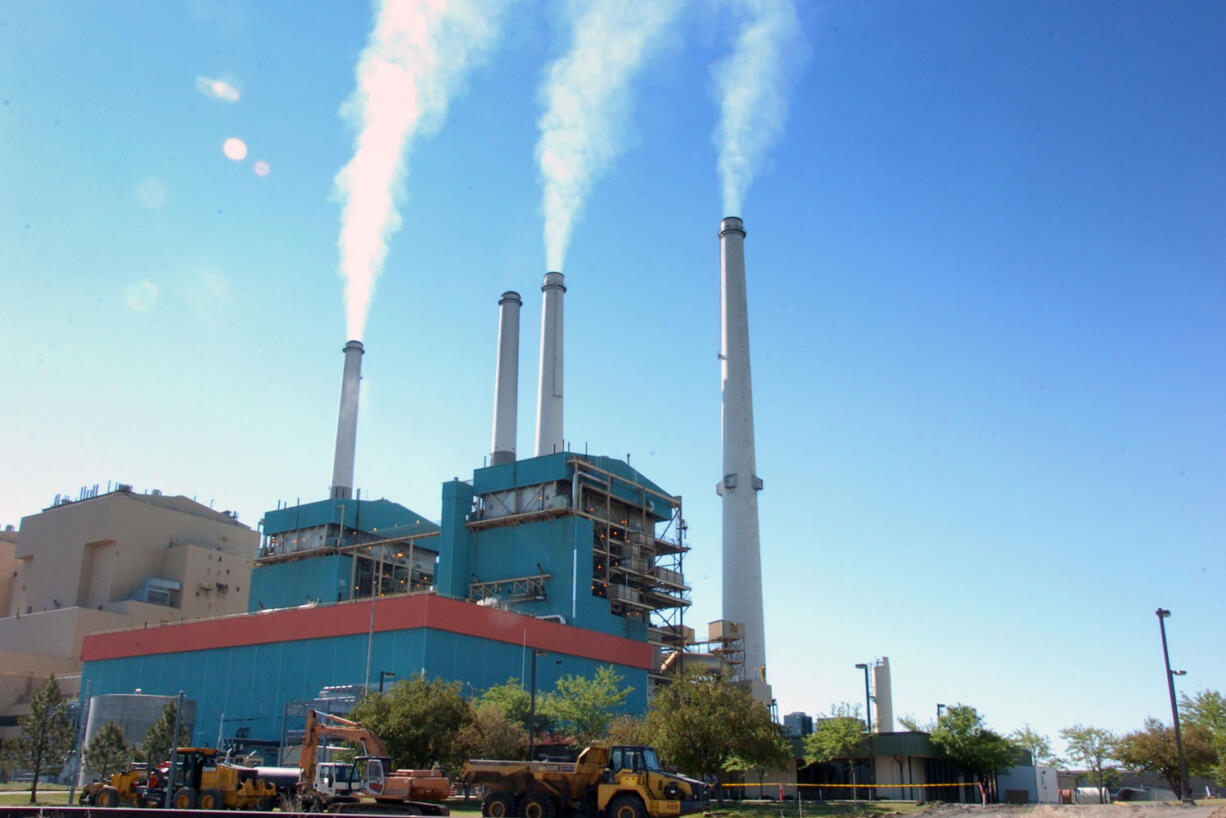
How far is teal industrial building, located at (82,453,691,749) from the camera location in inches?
2178

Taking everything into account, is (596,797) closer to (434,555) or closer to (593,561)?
(593,561)

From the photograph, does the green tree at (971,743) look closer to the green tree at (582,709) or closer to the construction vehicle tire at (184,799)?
the green tree at (582,709)

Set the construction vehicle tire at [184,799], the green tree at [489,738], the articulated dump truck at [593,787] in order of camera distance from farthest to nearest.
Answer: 1. the green tree at [489,738]
2. the construction vehicle tire at [184,799]
3. the articulated dump truck at [593,787]

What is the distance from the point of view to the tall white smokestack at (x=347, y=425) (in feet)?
281

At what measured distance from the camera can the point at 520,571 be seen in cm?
6900

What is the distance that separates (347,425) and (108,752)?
4455 centimetres

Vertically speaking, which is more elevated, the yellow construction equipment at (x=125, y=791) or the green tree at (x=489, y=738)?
the green tree at (x=489, y=738)

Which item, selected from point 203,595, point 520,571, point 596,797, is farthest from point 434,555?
point 596,797

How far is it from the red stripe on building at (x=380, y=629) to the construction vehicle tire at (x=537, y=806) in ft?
91.2

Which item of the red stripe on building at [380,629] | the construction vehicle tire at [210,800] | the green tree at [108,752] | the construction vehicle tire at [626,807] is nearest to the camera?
the construction vehicle tire at [626,807]

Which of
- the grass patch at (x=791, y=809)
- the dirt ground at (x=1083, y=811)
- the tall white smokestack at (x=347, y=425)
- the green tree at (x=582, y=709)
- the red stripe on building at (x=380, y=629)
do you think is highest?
the tall white smokestack at (x=347, y=425)

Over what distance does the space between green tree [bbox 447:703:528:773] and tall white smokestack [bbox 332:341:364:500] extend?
46.5 m

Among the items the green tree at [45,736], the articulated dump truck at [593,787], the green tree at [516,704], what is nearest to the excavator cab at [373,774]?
the articulated dump truck at [593,787]

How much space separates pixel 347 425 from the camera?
8669cm
